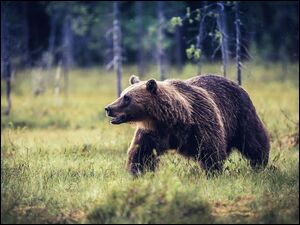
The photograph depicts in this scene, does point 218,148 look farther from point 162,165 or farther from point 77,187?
point 77,187

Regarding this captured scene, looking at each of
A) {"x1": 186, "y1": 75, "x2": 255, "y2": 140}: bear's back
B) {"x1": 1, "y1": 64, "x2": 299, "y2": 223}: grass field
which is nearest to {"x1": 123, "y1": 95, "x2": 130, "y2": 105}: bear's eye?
{"x1": 1, "y1": 64, "x2": 299, "y2": 223}: grass field

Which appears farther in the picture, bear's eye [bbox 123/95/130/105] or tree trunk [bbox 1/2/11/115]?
tree trunk [bbox 1/2/11/115]

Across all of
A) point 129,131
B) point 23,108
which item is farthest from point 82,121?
point 129,131

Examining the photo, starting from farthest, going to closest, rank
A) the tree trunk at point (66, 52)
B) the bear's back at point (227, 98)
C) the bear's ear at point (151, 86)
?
the tree trunk at point (66, 52), the bear's back at point (227, 98), the bear's ear at point (151, 86)

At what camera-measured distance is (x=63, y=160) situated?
29.9 ft

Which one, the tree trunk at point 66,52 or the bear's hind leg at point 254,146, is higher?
the tree trunk at point 66,52

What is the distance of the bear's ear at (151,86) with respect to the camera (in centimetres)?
785

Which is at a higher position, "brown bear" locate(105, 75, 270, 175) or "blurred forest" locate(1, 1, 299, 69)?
"blurred forest" locate(1, 1, 299, 69)

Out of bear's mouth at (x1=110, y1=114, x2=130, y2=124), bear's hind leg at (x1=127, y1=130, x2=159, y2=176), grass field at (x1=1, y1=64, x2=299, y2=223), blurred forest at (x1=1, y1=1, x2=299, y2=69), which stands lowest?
grass field at (x1=1, y1=64, x2=299, y2=223)

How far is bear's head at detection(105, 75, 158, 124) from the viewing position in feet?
25.8

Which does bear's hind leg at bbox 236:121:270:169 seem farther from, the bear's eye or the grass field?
the bear's eye

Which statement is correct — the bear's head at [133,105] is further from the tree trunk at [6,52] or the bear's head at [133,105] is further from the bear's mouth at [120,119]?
the tree trunk at [6,52]

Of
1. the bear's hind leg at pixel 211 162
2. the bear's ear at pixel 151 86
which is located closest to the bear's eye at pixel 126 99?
the bear's ear at pixel 151 86

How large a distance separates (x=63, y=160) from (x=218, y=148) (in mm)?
2511
